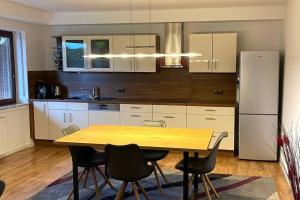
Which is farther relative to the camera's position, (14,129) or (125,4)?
(14,129)

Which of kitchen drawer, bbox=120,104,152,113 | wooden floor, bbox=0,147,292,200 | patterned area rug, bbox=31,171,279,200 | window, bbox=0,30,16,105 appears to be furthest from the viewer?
window, bbox=0,30,16,105

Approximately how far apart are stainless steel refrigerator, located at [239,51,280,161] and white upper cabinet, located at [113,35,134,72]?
6.37ft

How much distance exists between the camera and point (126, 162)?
11.1 ft

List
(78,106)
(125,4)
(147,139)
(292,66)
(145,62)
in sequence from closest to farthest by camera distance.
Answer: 1. (147,139)
2. (292,66)
3. (125,4)
4. (145,62)
5. (78,106)

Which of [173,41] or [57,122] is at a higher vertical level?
[173,41]

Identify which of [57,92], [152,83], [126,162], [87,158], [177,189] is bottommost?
[177,189]

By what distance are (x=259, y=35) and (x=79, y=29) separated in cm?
330

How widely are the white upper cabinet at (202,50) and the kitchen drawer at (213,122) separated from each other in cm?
81

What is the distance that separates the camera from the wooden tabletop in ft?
11.3

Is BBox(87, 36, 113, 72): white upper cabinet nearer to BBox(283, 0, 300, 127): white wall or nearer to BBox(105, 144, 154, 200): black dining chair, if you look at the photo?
BBox(283, 0, 300, 127): white wall

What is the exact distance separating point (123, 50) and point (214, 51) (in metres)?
1.60

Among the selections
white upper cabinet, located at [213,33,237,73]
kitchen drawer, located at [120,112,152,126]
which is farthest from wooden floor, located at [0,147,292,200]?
white upper cabinet, located at [213,33,237,73]

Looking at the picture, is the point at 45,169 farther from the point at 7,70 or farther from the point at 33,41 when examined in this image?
the point at 33,41

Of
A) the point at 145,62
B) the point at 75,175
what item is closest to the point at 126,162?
the point at 75,175
